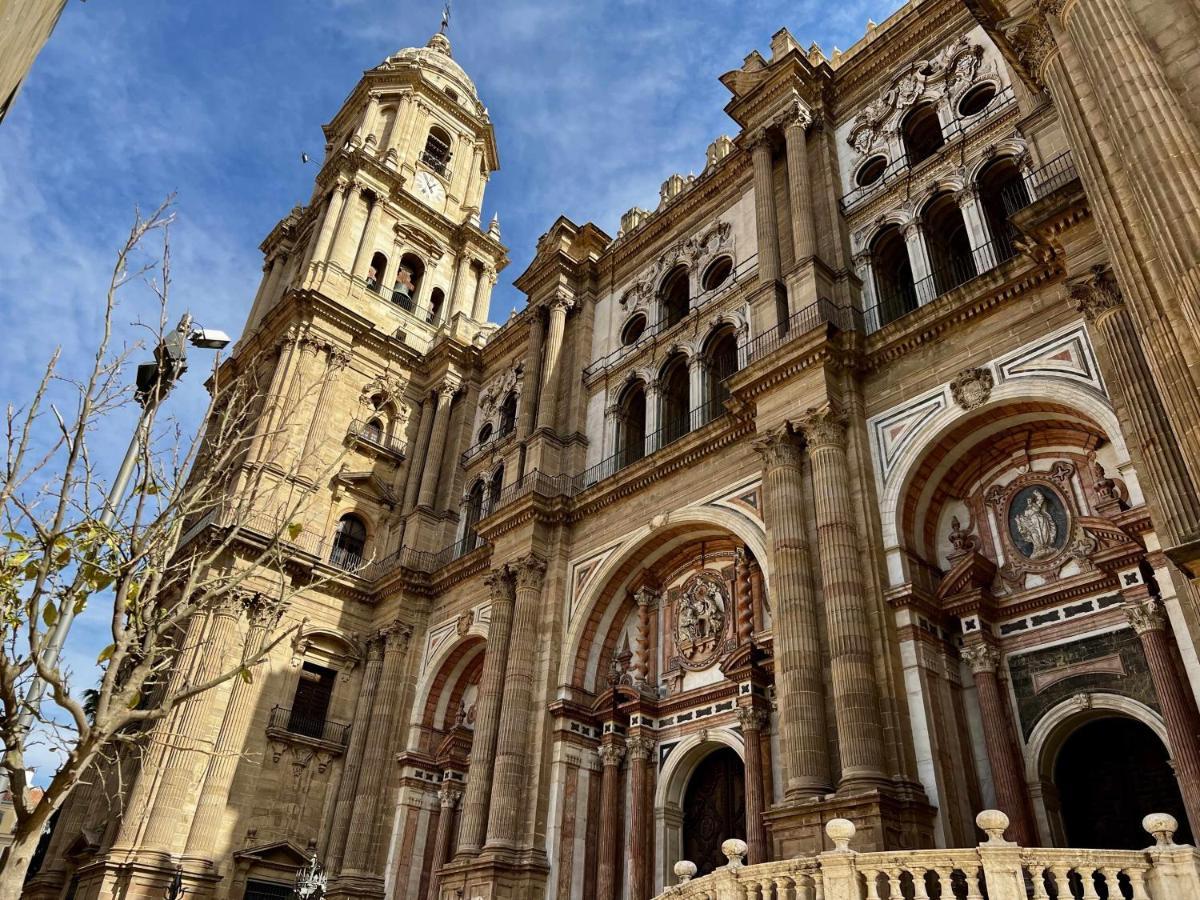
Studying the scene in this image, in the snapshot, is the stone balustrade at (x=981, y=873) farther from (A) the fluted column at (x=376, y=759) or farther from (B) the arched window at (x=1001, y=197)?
(A) the fluted column at (x=376, y=759)

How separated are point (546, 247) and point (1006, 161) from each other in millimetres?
14626

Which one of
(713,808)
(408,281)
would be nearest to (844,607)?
(713,808)

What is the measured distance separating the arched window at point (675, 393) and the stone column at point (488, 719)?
570 cm

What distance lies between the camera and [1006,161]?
17609 mm

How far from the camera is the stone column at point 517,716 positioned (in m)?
18.1

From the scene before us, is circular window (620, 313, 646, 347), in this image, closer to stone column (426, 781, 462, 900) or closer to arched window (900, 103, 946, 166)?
arched window (900, 103, 946, 166)

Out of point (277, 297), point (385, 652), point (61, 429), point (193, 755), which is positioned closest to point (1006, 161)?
point (61, 429)

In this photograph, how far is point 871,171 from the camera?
67.7 feet

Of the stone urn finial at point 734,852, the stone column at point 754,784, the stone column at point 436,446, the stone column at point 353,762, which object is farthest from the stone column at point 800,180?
the stone column at point 353,762

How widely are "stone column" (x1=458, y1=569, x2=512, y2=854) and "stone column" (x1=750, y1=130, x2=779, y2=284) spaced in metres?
9.69

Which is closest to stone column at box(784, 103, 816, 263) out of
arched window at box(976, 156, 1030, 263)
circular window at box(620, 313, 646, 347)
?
arched window at box(976, 156, 1030, 263)

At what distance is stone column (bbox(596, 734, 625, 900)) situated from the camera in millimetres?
17453

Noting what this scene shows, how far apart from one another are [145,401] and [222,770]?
15862mm

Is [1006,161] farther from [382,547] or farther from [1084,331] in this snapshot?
[382,547]
